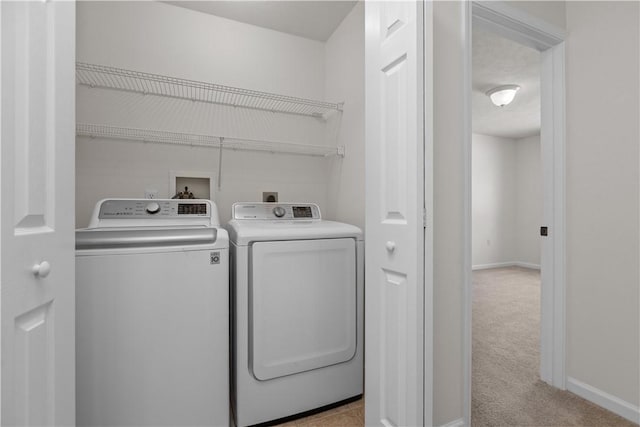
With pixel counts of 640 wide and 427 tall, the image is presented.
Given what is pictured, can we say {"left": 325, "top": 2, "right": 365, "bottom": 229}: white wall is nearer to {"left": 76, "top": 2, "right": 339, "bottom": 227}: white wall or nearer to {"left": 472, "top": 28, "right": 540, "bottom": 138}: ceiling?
{"left": 76, "top": 2, "right": 339, "bottom": 227}: white wall

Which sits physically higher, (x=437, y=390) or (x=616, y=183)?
(x=616, y=183)

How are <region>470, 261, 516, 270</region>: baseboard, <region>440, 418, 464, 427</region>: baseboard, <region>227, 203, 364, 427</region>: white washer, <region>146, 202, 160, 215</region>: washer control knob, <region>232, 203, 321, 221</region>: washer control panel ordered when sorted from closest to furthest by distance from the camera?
<region>440, 418, 464, 427</region>: baseboard < <region>227, 203, 364, 427</region>: white washer < <region>146, 202, 160, 215</region>: washer control knob < <region>232, 203, 321, 221</region>: washer control panel < <region>470, 261, 516, 270</region>: baseboard

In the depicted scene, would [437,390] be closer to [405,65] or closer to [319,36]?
[405,65]

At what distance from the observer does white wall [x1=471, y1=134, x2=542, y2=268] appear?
5352 mm

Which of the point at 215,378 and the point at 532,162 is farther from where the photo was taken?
the point at 532,162

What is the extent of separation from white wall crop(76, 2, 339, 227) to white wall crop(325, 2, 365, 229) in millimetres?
172

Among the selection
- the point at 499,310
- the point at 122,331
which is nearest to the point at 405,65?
the point at 122,331

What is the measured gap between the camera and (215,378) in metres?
1.32

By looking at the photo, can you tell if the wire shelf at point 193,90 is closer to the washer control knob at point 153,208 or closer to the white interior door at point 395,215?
the washer control knob at point 153,208

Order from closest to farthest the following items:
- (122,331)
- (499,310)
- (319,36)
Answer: (122,331) < (319,36) < (499,310)

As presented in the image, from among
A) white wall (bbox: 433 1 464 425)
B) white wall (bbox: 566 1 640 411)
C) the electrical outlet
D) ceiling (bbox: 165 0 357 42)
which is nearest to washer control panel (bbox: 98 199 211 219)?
the electrical outlet

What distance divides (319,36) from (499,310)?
321 centimetres

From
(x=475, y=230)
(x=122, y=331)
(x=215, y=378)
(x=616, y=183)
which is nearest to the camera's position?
(x=122, y=331)

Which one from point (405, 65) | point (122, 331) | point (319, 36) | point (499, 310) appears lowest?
point (499, 310)
